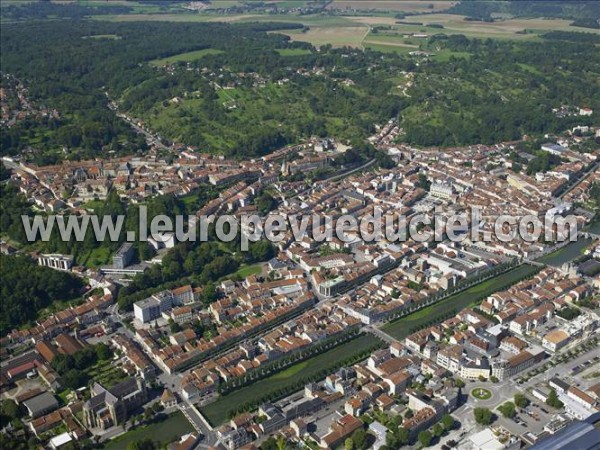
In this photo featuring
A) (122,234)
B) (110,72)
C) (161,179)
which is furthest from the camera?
(110,72)

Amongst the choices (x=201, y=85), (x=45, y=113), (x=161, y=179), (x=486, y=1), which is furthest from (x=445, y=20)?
(x=161, y=179)

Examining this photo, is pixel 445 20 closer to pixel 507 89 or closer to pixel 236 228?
pixel 507 89

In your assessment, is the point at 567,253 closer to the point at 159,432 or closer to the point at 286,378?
the point at 286,378

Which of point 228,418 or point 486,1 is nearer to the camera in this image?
point 228,418

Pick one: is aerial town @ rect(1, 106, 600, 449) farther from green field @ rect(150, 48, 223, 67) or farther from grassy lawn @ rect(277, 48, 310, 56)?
grassy lawn @ rect(277, 48, 310, 56)

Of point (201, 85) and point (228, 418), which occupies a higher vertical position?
point (201, 85)

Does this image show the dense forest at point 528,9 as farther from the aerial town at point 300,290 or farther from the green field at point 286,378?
the green field at point 286,378

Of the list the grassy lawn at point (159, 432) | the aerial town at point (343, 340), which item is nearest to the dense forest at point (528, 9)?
the aerial town at point (343, 340)
